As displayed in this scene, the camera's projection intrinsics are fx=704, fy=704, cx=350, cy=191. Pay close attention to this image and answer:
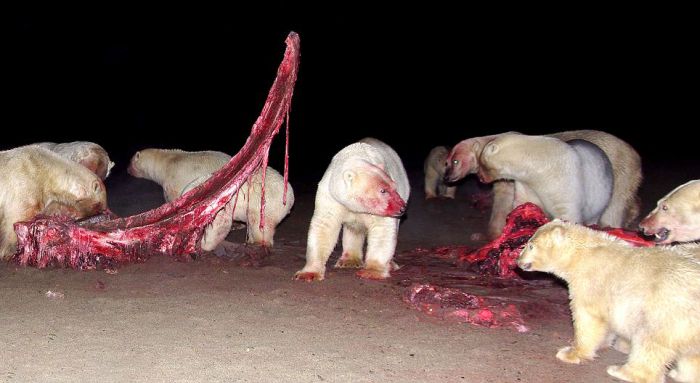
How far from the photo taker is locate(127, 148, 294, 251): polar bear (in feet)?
27.4

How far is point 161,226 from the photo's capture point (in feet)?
24.7

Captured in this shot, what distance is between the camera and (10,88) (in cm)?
3788

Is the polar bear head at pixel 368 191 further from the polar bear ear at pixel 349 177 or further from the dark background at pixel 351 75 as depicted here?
the dark background at pixel 351 75

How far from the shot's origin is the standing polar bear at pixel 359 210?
674cm

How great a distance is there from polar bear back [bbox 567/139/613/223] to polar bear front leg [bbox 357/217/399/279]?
2985 millimetres

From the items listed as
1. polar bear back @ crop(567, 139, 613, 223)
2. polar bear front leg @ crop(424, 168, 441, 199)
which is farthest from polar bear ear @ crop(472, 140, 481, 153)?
polar bear front leg @ crop(424, 168, 441, 199)

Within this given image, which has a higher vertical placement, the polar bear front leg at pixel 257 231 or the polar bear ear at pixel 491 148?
the polar bear ear at pixel 491 148

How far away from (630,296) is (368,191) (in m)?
2.80

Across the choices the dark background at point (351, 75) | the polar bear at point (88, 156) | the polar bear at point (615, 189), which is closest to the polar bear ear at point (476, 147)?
the polar bear at point (615, 189)

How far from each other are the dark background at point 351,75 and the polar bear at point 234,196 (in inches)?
488

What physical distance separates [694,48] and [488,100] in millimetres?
18182

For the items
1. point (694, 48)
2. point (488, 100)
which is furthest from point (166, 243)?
point (694, 48)

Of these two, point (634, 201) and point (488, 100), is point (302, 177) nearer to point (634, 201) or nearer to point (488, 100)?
point (634, 201)

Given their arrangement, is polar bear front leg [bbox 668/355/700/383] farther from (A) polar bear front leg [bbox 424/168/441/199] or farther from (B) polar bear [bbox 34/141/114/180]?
(A) polar bear front leg [bbox 424/168/441/199]
